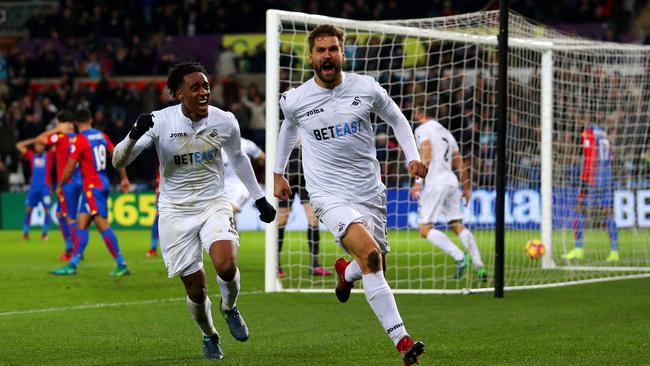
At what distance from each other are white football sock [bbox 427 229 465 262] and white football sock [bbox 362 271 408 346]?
6935mm

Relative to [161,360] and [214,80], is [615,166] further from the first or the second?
[214,80]

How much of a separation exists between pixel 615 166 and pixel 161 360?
12302 mm

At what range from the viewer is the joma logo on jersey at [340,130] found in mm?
7949

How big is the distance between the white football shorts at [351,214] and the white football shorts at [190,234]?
0.67 meters

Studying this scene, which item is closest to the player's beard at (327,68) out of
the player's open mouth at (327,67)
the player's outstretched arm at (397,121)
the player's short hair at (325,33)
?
the player's open mouth at (327,67)

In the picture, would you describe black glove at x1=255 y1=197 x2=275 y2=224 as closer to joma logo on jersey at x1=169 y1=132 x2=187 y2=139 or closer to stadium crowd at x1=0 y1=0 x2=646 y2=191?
joma logo on jersey at x1=169 y1=132 x2=187 y2=139

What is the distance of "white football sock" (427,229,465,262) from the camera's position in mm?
14273

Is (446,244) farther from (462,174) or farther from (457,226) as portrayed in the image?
(462,174)

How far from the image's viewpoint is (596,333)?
368 inches

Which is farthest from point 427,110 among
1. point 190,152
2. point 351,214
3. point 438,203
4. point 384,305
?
point 384,305

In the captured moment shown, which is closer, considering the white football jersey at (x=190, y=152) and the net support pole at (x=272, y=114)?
the white football jersey at (x=190, y=152)

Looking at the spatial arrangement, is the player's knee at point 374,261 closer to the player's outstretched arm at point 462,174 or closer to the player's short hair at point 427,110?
the player's outstretched arm at point 462,174

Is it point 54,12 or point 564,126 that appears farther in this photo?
point 54,12

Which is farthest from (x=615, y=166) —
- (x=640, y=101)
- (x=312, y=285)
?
(x=312, y=285)
